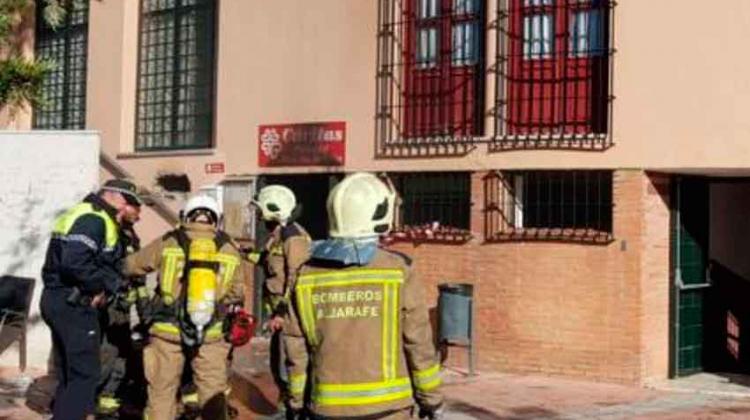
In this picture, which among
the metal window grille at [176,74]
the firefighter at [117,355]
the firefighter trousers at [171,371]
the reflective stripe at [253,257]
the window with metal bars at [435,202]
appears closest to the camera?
the firefighter trousers at [171,371]

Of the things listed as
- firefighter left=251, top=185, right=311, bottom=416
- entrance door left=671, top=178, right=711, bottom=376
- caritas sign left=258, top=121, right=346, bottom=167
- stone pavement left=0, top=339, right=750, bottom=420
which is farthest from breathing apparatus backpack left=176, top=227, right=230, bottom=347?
caritas sign left=258, top=121, right=346, bottom=167

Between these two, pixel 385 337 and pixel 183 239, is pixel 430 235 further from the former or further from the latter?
pixel 385 337

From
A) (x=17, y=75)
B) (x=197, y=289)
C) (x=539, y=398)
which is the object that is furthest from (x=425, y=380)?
(x=539, y=398)

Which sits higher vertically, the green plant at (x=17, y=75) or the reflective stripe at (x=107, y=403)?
the green plant at (x=17, y=75)

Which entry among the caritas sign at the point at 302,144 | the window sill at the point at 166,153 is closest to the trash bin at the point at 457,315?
the caritas sign at the point at 302,144

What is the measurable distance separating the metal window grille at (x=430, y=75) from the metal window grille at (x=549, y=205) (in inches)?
29.3

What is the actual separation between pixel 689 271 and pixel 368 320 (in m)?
8.82

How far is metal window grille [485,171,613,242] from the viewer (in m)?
12.6

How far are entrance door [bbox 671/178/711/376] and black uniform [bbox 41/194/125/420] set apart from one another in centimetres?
693

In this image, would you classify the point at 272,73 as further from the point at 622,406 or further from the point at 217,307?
the point at 217,307

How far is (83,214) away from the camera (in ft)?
26.2

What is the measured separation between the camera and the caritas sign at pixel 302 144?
14.9m

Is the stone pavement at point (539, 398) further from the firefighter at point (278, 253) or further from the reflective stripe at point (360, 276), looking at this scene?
the reflective stripe at point (360, 276)

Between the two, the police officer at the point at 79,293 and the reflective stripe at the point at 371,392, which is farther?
the police officer at the point at 79,293
